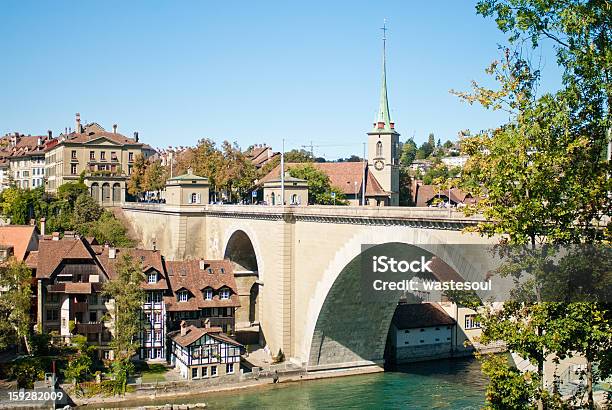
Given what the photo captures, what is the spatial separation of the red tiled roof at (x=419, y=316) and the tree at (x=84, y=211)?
34201mm

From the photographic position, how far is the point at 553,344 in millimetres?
11641

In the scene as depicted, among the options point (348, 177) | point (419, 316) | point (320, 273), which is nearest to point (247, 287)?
point (419, 316)

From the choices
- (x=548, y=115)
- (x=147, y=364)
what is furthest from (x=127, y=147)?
(x=548, y=115)

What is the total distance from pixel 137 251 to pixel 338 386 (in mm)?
12513

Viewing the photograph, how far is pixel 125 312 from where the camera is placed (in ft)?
106

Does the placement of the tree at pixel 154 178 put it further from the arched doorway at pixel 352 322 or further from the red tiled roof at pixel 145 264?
the arched doorway at pixel 352 322

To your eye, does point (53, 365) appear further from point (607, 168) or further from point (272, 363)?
point (607, 168)

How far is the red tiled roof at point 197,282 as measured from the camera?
121 feet

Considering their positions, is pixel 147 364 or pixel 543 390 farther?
pixel 147 364

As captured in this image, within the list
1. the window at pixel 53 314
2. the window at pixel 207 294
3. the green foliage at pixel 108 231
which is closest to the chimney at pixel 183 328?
the window at pixel 207 294

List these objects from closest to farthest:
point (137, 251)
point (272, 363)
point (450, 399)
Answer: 1. point (450, 399)
2. point (272, 363)
3. point (137, 251)

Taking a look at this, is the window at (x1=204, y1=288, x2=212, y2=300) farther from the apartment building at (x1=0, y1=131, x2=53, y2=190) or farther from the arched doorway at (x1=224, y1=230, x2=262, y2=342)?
the apartment building at (x1=0, y1=131, x2=53, y2=190)

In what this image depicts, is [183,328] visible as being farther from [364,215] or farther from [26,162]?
[26,162]

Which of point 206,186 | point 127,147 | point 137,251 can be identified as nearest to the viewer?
point 137,251
